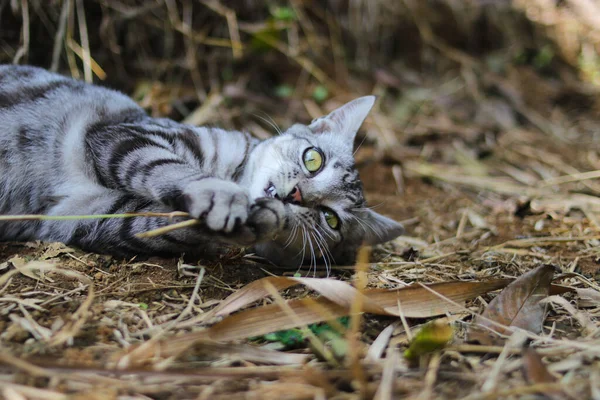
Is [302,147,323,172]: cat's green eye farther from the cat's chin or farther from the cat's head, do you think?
the cat's chin

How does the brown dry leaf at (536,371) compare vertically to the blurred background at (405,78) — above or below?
below

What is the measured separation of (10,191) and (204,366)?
4.53 ft

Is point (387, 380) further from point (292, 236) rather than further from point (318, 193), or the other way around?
point (318, 193)

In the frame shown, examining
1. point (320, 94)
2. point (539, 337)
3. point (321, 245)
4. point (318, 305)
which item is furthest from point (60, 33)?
point (539, 337)

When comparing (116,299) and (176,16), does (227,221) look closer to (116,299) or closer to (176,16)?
(116,299)

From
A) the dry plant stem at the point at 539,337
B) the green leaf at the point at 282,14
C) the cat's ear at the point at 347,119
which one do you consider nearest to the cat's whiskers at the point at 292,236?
the dry plant stem at the point at 539,337

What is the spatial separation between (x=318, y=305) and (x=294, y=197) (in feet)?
2.17

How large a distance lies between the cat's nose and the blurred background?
92cm

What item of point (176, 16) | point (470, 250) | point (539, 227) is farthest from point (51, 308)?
point (176, 16)

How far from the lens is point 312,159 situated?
7.57 feet

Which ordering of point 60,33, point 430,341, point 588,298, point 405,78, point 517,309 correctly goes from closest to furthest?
point 430,341 → point 517,309 → point 588,298 → point 60,33 → point 405,78

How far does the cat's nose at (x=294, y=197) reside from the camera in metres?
2.07

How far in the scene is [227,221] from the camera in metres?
1.69

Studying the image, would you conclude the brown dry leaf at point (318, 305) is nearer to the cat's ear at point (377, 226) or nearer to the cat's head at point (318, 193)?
the cat's head at point (318, 193)
